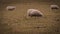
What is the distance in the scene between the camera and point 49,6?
175 cm

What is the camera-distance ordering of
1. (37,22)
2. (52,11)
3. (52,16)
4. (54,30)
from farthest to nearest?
(52,11)
(52,16)
(37,22)
(54,30)

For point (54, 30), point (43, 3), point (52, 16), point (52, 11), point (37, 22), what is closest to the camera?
point (54, 30)

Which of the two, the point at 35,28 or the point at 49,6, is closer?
the point at 35,28

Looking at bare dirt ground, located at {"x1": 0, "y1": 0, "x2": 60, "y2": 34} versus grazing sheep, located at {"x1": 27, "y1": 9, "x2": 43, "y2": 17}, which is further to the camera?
grazing sheep, located at {"x1": 27, "y1": 9, "x2": 43, "y2": 17}

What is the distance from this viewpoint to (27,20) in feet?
4.79

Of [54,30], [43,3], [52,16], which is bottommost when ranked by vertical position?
[54,30]

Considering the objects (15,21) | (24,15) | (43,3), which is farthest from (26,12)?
(43,3)

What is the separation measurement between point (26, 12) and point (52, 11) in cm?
29

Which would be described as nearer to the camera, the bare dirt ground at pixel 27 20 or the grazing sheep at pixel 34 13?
the bare dirt ground at pixel 27 20

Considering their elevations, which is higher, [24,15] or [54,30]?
[24,15]

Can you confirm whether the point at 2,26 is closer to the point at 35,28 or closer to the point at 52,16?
the point at 35,28

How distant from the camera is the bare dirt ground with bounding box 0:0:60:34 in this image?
1.32 metres

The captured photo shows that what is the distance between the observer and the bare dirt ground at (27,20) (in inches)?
51.9

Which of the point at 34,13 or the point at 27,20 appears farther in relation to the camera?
the point at 34,13
